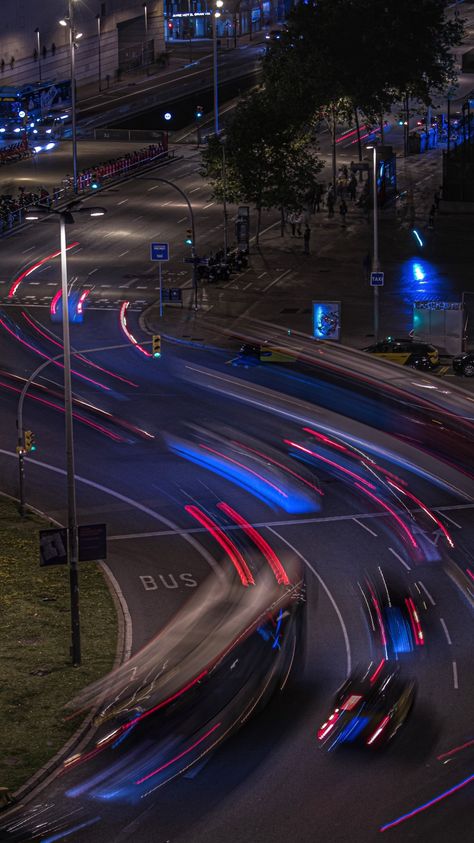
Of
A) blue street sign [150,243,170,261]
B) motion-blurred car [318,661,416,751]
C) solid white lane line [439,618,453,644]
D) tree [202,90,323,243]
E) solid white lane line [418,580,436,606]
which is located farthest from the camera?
tree [202,90,323,243]

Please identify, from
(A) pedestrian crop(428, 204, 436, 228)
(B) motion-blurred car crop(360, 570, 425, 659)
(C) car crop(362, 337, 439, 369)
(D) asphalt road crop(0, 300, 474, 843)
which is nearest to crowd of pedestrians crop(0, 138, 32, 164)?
(A) pedestrian crop(428, 204, 436, 228)

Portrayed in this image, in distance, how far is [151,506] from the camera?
43.9 metres

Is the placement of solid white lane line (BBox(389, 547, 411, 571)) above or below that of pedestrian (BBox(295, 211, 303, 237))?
above

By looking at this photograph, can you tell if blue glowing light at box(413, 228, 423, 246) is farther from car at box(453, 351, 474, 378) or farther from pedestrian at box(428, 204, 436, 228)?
car at box(453, 351, 474, 378)

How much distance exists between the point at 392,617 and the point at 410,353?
28.0 metres

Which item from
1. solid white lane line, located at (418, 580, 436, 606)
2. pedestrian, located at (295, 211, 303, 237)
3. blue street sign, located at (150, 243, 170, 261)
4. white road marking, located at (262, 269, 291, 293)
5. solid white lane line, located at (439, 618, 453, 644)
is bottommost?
white road marking, located at (262, 269, 291, 293)

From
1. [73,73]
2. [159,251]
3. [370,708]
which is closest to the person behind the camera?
[370,708]

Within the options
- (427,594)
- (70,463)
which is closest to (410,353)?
(427,594)

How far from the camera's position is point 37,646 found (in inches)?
1308

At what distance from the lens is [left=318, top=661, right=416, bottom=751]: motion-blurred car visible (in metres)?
27.3

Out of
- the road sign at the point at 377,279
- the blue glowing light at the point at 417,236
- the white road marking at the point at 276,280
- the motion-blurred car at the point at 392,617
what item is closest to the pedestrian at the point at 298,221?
the blue glowing light at the point at 417,236

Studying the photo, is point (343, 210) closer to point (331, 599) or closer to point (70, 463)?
point (331, 599)

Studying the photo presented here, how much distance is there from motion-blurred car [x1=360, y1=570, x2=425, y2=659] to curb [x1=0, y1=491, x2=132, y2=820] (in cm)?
628

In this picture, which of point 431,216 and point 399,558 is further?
point 431,216
